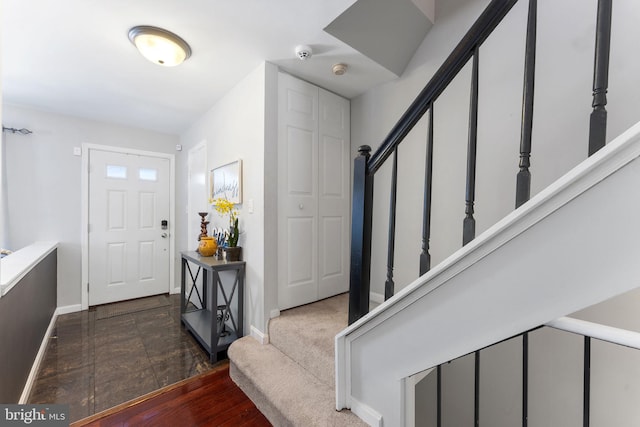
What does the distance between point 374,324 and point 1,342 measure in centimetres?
194

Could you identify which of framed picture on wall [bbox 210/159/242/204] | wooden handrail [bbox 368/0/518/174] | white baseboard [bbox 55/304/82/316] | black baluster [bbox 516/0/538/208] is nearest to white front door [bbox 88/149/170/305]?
white baseboard [bbox 55/304/82/316]

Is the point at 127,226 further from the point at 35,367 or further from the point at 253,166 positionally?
the point at 253,166

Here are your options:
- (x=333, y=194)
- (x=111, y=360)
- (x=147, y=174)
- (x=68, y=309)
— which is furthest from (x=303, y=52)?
(x=68, y=309)

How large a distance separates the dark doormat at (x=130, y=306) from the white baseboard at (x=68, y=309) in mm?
184

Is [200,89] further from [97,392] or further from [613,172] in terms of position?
[613,172]

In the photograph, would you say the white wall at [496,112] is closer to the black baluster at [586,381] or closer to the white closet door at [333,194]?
the white closet door at [333,194]

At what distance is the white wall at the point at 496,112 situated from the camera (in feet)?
4.43

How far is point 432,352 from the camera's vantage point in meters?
0.96

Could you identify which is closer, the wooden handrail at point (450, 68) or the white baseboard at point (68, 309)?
the wooden handrail at point (450, 68)

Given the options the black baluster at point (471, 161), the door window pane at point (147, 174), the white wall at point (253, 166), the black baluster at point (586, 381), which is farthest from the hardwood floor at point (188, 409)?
the door window pane at point (147, 174)

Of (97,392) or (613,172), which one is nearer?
(613,172)

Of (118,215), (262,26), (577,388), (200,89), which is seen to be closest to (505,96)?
(262,26)

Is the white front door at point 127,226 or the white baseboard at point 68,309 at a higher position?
the white front door at point 127,226

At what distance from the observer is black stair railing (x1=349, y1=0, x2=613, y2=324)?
25.4 inches
